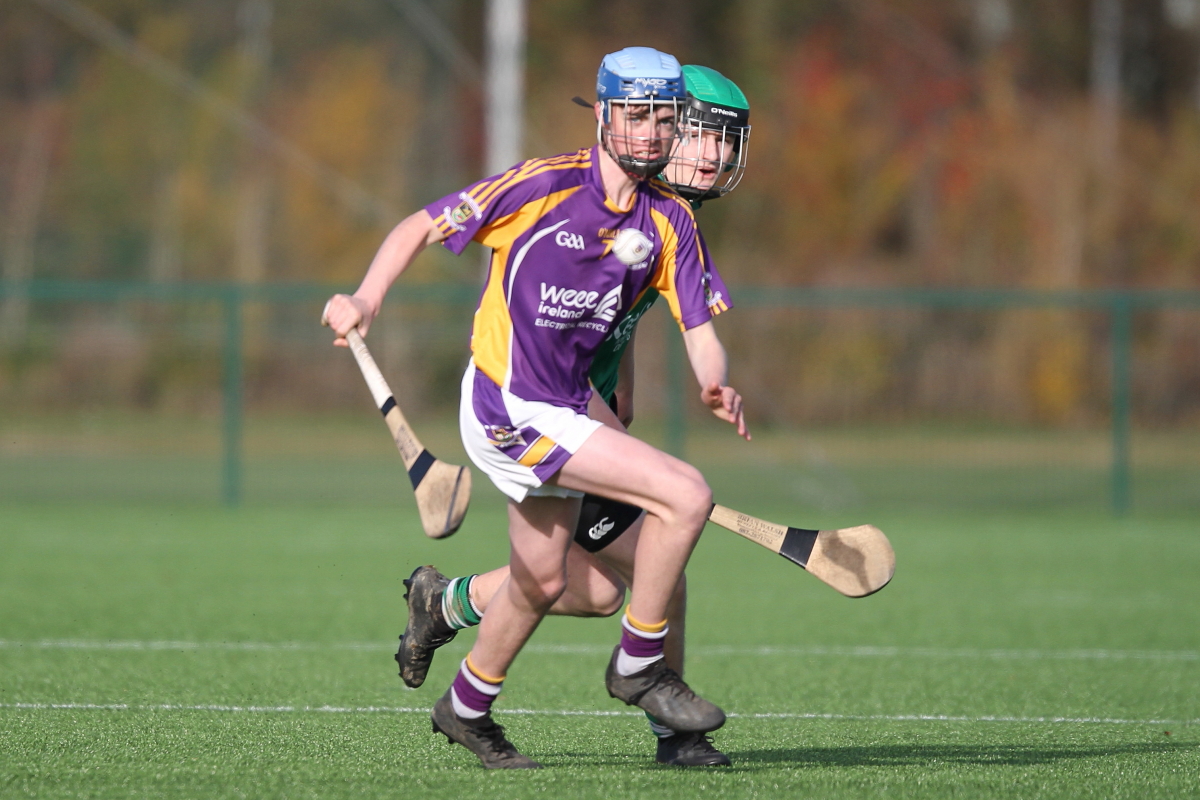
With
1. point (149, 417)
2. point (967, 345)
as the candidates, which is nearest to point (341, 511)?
point (149, 417)

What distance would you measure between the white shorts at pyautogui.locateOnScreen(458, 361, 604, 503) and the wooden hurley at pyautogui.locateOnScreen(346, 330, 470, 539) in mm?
139

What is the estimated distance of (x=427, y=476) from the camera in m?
4.38

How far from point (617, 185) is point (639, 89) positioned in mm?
278

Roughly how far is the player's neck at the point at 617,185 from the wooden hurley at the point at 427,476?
0.82 metres

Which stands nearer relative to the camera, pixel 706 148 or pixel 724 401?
pixel 724 401

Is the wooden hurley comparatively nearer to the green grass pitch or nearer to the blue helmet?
the green grass pitch

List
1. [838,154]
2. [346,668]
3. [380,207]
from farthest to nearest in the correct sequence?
[838,154] < [380,207] < [346,668]

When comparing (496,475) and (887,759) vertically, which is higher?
(496,475)

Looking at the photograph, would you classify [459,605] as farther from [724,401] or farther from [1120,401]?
[1120,401]

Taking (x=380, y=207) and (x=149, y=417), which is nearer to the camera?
(x=149, y=417)

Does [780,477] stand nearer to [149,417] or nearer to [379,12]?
[149,417]

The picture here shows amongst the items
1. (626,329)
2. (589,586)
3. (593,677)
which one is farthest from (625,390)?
(593,677)

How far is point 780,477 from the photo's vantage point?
55.3 ft

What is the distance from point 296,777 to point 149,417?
618 inches
